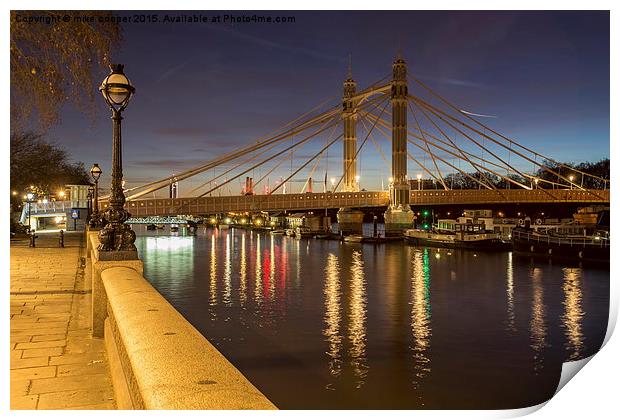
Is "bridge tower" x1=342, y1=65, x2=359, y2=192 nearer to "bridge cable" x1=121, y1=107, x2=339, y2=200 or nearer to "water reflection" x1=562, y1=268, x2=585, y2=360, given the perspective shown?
"bridge cable" x1=121, y1=107, x2=339, y2=200

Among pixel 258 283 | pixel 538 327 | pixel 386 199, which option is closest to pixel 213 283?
pixel 258 283

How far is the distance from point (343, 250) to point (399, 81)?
83.7ft

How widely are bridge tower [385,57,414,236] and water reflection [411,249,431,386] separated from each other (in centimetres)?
2571

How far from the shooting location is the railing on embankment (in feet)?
9.99

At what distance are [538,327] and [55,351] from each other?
65.0 feet

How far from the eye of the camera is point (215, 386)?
10.6 ft

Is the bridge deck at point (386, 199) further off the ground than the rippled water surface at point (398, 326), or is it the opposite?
the bridge deck at point (386, 199)

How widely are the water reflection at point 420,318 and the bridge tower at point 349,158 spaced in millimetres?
36024

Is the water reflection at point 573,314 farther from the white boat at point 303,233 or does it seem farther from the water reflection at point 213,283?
the white boat at point 303,233

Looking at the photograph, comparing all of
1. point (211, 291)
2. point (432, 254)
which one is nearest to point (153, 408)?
point (211, 291)

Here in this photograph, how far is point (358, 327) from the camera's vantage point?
2244 centimetres

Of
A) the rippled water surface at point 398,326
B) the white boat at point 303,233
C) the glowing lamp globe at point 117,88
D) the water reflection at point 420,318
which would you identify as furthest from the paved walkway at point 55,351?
the white boat at point 303,233

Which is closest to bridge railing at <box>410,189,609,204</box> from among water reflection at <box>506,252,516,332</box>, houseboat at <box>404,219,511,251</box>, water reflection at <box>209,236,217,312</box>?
houseboat at <box>404,219,511,251</box>

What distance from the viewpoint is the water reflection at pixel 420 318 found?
1745cm
